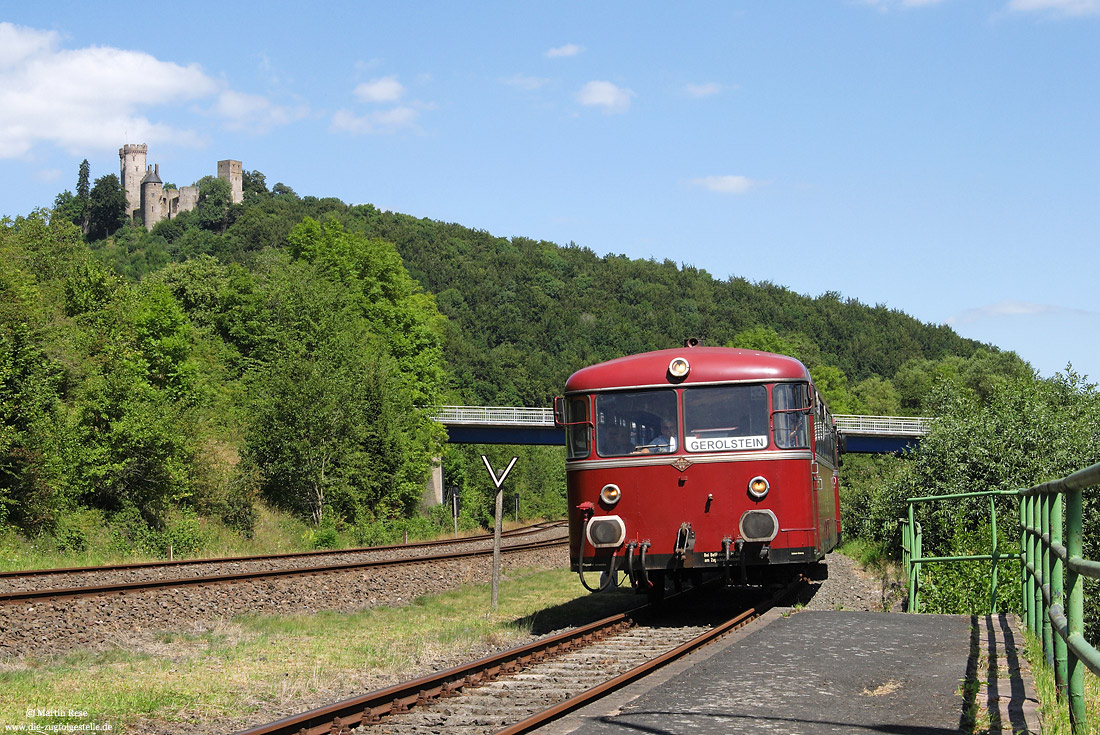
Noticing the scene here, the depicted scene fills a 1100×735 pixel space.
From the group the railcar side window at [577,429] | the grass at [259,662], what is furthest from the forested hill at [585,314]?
the railcar side window at [577,429]

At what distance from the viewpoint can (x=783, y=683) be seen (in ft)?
26.6

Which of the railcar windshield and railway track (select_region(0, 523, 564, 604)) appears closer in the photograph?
the railcar windshield

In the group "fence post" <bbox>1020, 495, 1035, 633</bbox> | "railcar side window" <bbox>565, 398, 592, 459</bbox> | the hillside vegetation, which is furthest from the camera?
the hillside vegetation

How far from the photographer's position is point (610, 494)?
13094 mm

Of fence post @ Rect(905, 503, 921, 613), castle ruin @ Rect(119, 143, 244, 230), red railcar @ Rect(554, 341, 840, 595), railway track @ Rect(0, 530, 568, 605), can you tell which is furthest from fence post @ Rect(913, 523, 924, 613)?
castle ruin @ Rect(119, 143, 244, 230)

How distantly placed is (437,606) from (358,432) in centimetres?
2107

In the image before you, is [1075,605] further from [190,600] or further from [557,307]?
[557,307]

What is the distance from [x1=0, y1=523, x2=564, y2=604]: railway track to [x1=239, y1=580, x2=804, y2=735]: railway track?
23.6 ft

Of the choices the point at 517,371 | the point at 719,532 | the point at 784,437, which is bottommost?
the point at 719,532

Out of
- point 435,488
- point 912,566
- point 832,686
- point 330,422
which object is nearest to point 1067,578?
point 832,686

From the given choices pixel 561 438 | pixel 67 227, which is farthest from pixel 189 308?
pixel 561 438

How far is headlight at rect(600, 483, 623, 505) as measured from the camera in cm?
1305

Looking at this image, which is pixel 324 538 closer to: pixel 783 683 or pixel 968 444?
pixel 968 444

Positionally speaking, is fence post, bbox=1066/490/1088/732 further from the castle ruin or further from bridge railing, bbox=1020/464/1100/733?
the castle ruin
